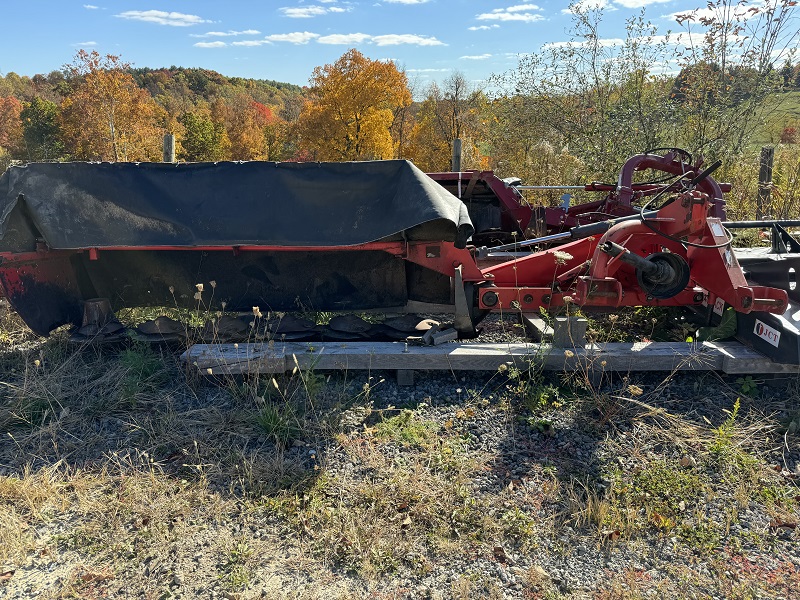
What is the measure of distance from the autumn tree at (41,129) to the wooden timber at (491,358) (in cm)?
3897

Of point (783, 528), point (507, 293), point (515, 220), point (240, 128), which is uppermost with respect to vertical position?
→ point (240, 128)

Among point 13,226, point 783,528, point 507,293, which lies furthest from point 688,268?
point 13,226

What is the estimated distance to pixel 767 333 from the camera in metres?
4.30

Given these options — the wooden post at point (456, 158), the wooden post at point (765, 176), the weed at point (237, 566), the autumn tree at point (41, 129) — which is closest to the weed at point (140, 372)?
the weed at point (237, 566)

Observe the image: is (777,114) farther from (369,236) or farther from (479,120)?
(479,120)

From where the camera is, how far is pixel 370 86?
3456 cm

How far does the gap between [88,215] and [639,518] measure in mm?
4521

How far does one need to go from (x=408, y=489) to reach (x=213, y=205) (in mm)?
2790

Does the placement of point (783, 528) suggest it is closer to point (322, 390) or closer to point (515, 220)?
point (322, 390)

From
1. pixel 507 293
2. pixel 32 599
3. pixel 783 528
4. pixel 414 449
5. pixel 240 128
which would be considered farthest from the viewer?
pixel 240 128

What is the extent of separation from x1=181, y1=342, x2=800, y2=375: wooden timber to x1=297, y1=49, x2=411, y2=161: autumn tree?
31105mm

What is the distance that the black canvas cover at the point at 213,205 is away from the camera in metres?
4.56

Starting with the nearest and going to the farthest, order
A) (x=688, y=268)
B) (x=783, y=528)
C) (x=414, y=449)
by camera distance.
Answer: (x=783, y=528)
(x=414, y=449)
(x=688, y=268)

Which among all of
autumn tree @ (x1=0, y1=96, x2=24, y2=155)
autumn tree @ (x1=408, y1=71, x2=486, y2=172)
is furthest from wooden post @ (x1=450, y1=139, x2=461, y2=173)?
autumn tree @ (x1=0, y1=96, x2=24, y2=155)
